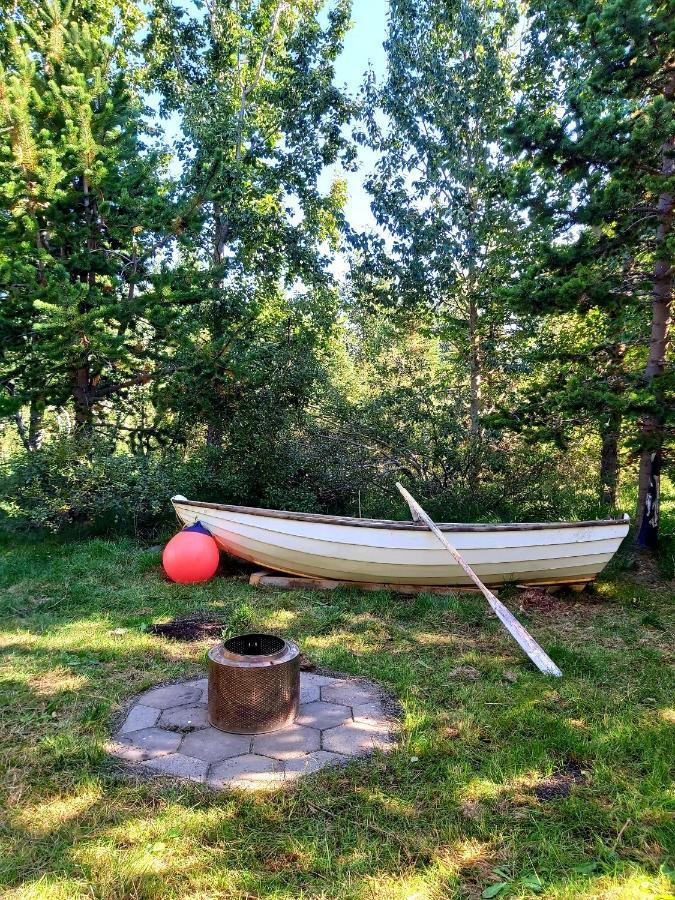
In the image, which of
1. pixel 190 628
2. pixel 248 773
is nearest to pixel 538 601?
pixel 190 628

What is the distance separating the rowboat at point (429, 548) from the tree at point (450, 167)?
14.6 feet

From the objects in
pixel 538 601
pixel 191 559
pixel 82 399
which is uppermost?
pixel 82 399

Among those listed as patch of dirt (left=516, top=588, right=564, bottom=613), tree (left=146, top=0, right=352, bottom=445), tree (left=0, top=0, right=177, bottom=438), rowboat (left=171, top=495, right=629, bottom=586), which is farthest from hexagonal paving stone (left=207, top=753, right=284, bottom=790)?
tree (left=146, top=0, right=352, bottom=445)

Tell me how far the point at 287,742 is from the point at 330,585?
2.88 meters

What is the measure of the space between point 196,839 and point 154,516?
6377 mm

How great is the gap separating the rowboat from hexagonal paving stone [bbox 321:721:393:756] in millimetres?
2206

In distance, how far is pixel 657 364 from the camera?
6.07 metres

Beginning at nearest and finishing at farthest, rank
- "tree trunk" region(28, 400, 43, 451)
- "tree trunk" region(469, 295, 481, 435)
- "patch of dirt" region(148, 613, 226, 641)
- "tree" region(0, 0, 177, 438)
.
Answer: "patch of dirt" region(148, 613, 226, 641) → "tree" region(0, 0, 177, 438) → "tree trunk" region(469, 295, 481, 435) → "tree trunk" region(28, 400, 43, 451)

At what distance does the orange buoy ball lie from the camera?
589 cm

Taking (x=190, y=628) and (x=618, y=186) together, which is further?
(x=618, y=186)

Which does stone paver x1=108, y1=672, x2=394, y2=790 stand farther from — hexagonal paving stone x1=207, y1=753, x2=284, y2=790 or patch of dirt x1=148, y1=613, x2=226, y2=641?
patch of dirt x1=148, y1=613, x2=226, y2=641

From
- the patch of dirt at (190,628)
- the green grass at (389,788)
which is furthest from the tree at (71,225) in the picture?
the green grass at (389,788)

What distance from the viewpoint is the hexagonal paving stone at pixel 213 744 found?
9.27 feet

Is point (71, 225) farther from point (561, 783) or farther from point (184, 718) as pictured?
point (561, 783)
